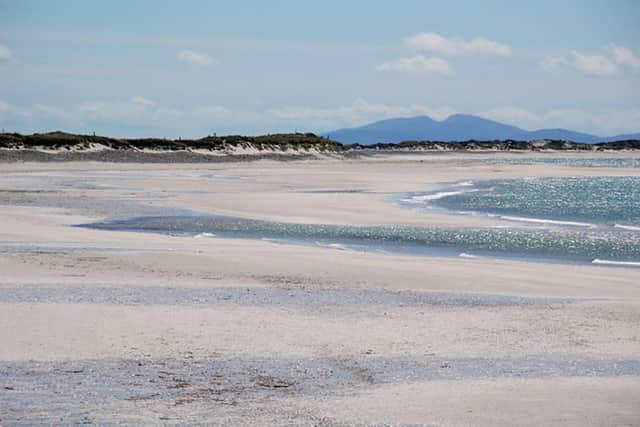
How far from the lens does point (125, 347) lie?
1029cm

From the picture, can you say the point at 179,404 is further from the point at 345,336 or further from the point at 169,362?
the point at 345,336

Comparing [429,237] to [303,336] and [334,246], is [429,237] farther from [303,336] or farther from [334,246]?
[303,336]

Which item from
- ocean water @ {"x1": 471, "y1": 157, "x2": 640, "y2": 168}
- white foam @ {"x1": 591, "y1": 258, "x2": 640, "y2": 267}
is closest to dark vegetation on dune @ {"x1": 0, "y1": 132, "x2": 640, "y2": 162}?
ocean water @ {"x1": 471, "y1": 157, "x2": 640, "y2": 168}

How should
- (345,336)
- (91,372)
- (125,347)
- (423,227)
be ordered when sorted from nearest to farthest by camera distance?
(91,372)
(125,347)
(345,336)
(423,227)

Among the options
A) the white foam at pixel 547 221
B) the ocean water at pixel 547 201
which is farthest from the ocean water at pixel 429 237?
the ocean water at pixel 547 201

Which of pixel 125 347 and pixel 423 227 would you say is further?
pixel 423 227

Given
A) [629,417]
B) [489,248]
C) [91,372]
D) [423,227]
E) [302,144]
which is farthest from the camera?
[302,144]

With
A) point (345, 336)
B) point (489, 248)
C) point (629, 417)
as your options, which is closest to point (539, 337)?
point (345, 336)

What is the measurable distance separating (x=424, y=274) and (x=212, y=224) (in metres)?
11.6

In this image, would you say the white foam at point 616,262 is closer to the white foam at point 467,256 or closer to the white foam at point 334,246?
the white foam at point 467,256

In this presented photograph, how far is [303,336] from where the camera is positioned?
36.3 feet

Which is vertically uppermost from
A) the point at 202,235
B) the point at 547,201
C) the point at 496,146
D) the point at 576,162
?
the point at 496,146

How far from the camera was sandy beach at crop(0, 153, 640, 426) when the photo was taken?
8.20m

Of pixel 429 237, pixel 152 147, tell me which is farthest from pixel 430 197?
pixel 152 147
